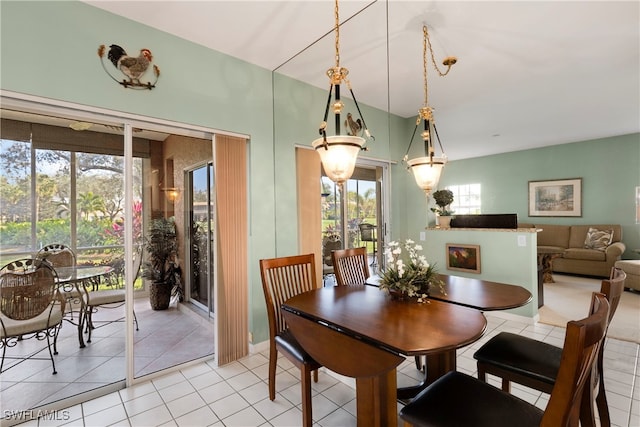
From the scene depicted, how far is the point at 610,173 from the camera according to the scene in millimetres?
2537

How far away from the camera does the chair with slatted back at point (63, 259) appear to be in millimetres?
2092

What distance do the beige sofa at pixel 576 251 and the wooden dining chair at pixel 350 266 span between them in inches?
52.0

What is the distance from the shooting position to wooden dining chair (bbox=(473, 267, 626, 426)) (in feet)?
4.42

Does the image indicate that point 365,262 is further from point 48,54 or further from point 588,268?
point 48,54

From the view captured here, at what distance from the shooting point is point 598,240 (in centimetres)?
241

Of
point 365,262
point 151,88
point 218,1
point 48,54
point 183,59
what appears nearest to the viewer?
point 48,54

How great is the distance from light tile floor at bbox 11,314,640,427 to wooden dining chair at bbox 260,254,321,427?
0.59 feet

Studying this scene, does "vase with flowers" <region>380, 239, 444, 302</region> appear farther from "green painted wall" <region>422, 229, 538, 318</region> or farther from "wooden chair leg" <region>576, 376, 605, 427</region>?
"wooden chair leg" <region>576, 376, 605, 427</region>

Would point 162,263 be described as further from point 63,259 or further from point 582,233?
point 582,233

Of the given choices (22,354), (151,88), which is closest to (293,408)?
(22,354)

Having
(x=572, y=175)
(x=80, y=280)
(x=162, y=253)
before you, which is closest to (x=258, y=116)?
(x=162, y=253)

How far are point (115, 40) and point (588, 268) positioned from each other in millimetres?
3856

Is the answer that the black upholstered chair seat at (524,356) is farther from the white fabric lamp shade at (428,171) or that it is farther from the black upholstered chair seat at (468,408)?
the white fabric lamp shade at (428,171)

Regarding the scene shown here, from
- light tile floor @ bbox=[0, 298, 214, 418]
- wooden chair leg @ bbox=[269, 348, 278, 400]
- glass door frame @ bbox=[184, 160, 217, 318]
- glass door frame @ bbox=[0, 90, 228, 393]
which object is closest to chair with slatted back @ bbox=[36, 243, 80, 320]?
light tile floor @ bbox=[0, 298, 214, 418]
